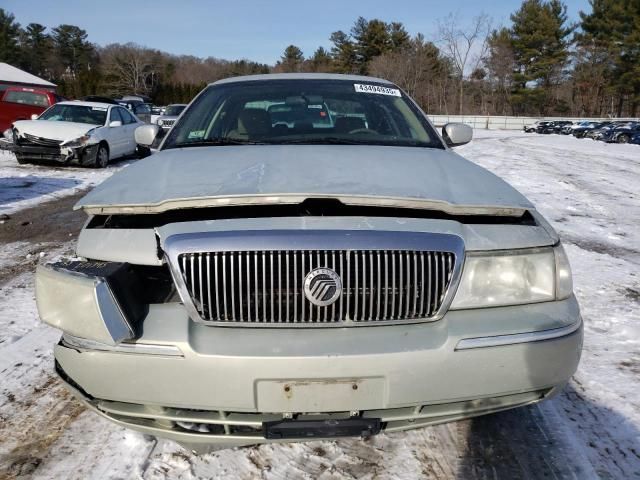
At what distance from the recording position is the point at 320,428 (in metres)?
1.78

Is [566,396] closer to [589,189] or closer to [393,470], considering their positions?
[393,470]

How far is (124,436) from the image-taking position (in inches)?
91.3

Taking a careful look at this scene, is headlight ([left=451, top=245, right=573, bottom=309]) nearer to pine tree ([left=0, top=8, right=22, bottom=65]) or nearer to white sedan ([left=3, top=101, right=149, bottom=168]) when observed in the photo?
white sedan ([left=3, top=101, right=149, bottom=168])

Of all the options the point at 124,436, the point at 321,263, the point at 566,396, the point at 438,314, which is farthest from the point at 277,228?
the point at 566,396

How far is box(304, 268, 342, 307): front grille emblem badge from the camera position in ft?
5.75

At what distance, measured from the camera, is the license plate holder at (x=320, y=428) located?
5.79ft

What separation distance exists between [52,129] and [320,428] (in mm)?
11190

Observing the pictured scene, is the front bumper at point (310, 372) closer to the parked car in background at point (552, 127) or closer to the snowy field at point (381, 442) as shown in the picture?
the snowy field at point (381, 442)

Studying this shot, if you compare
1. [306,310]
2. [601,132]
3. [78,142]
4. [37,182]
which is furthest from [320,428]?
[601,132]

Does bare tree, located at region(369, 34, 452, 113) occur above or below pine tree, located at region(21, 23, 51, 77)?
below

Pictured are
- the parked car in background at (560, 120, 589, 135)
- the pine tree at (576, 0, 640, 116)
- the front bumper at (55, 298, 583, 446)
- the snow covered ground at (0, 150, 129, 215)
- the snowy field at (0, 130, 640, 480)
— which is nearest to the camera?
the front bumper at (55, 298, 583, 446)

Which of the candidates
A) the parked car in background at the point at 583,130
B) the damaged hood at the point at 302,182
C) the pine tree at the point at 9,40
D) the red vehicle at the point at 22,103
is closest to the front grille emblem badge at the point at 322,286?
the damaged hood at the point at 302,182

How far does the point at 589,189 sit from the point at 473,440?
28.4ft

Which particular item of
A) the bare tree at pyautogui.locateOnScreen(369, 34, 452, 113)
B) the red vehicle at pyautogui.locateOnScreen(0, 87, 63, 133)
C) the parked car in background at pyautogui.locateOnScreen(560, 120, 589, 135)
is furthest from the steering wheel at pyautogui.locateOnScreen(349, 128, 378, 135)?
the bare tree at pyautogui.locateOnScreen(369, 34, 452, 113)
